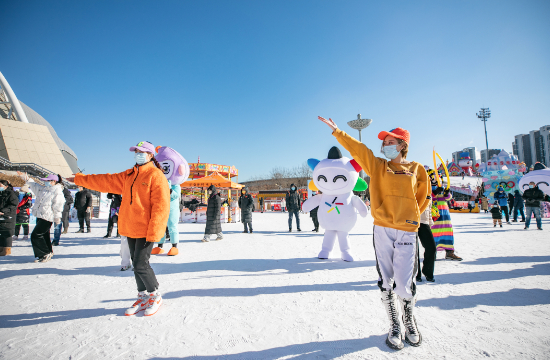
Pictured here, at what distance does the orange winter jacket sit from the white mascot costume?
3.03 meters

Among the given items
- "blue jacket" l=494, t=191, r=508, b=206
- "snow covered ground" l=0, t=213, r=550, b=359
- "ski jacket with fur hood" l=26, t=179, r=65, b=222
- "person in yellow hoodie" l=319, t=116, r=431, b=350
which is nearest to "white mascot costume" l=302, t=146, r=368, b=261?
"snow covered ground" l=0, t=213, r=550, b=359

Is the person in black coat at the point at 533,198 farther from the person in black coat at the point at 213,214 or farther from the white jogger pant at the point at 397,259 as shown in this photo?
the person in black coat at the point at 213,214

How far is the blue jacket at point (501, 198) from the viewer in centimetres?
1038

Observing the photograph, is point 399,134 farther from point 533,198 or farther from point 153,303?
point 533,198

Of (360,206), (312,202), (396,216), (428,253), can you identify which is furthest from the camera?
(312,202)

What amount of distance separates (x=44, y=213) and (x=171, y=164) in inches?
95.1

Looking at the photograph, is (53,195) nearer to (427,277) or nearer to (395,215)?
(395,215)

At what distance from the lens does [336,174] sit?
478cm

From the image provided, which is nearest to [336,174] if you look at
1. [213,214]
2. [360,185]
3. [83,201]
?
[360,185]

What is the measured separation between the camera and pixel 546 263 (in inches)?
173

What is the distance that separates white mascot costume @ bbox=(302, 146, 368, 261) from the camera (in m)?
4.79

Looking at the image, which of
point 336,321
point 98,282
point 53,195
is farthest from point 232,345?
point 53,195

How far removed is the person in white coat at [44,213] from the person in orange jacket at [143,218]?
313cm

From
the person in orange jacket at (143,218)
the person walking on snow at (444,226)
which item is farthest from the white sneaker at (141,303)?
the person walking on snow at (444,226)
